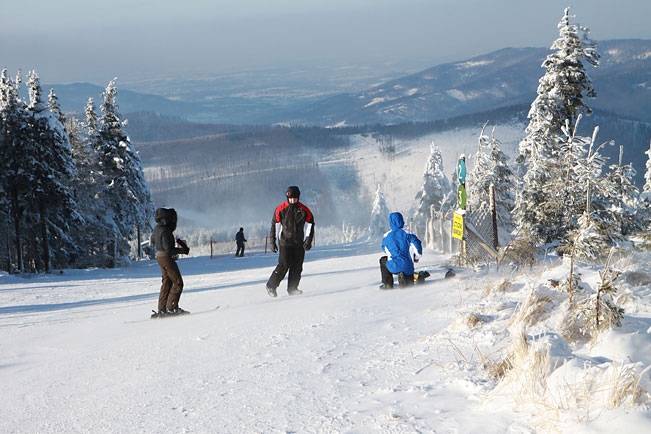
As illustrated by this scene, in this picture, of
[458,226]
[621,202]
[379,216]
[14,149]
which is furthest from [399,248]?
[379,216]

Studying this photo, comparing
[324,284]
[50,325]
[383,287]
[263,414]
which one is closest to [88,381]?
[263,414]

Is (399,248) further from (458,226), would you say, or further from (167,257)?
(167,257)

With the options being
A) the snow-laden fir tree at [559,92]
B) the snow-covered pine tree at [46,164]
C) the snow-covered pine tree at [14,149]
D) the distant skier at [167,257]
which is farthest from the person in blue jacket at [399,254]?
the snow-covered pine tree at [14,149]

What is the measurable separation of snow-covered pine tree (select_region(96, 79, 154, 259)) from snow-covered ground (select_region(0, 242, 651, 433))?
29.9 meters

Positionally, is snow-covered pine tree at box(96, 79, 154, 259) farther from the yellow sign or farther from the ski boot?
the ski boot

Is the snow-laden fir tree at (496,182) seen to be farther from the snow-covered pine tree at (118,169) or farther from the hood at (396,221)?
the hood at (396,221)

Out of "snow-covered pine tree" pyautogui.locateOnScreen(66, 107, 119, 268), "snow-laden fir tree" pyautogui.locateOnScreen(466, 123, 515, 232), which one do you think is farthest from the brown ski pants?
"snow-covered pine tree" pyautogui.locateOnScreen(66, 107, 119, 268)

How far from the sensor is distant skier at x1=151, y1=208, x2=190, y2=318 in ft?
26.9

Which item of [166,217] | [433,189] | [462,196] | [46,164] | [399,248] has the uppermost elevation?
[46,164]

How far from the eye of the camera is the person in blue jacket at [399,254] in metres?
9.09

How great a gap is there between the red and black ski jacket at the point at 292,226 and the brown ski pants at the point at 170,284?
1.73 meters

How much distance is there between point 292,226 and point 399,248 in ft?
6.05

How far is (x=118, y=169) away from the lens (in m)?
36.8

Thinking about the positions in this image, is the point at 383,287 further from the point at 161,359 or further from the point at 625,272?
the point at 161,359
